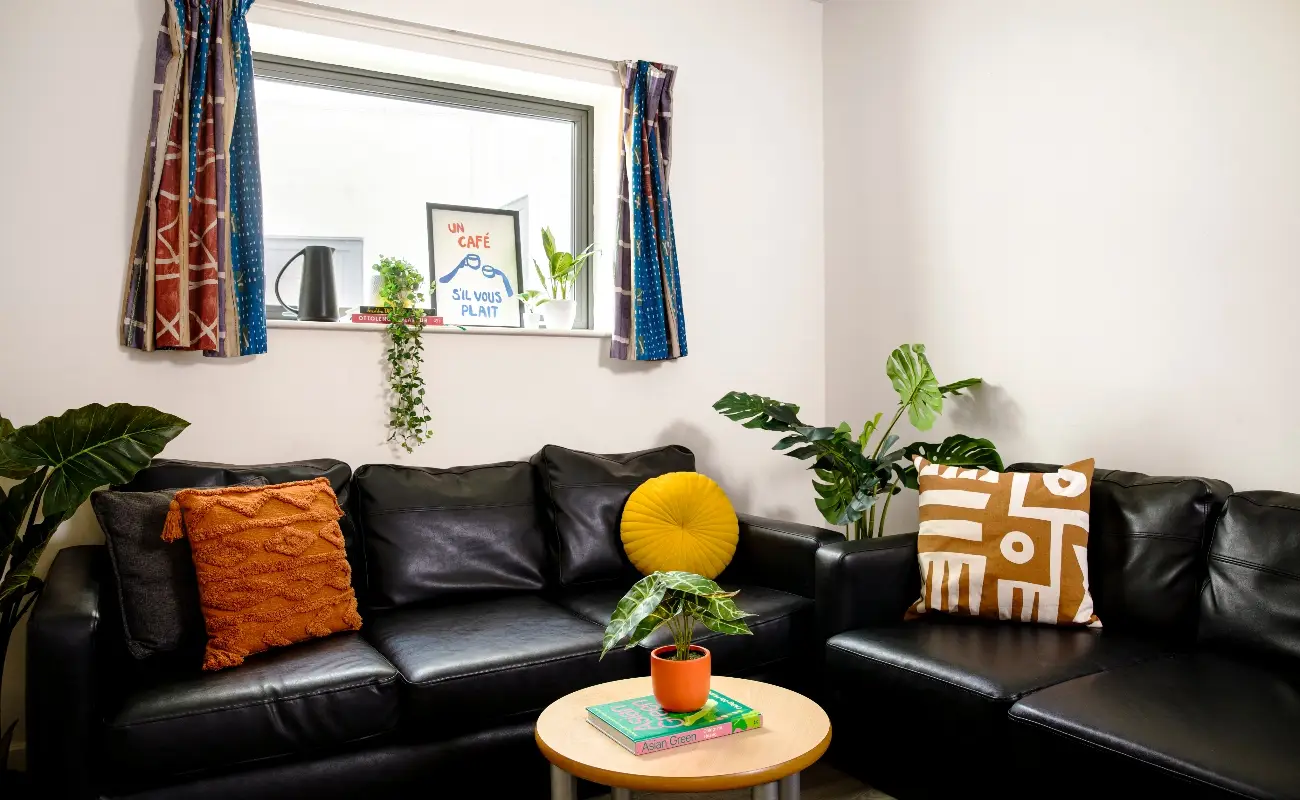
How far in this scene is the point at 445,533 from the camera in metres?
2.86

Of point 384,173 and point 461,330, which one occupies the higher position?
point 384,173

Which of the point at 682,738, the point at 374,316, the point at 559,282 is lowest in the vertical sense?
the point at 682,738

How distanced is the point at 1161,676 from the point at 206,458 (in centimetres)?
259

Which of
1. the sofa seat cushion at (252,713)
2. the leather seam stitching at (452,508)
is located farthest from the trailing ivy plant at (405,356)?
the sofa seat cushion at (252,713)

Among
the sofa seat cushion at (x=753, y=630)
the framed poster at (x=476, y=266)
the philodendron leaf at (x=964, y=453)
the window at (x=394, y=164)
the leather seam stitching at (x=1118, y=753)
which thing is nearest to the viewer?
the leather seam stitching at (x=1118, y=753)

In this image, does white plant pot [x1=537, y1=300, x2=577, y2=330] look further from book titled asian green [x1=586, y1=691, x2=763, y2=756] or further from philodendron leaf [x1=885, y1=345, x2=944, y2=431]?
book titled asian green [x1=586, y1=691, x2=763, y2=756]

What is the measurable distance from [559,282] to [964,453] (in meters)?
1.58

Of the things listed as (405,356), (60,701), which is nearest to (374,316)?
(405,356)

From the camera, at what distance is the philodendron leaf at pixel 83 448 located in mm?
2145

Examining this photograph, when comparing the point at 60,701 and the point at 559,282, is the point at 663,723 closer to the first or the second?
the point at 60,701

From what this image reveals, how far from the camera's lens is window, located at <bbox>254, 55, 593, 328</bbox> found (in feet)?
10.6

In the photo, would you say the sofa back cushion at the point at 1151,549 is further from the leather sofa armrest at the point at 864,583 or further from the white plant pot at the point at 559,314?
the white plant pot at the point at 559,314

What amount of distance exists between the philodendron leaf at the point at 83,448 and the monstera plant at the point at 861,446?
1.76m

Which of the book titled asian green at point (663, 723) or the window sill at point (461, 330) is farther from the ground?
the window sill at point (461, 330)
